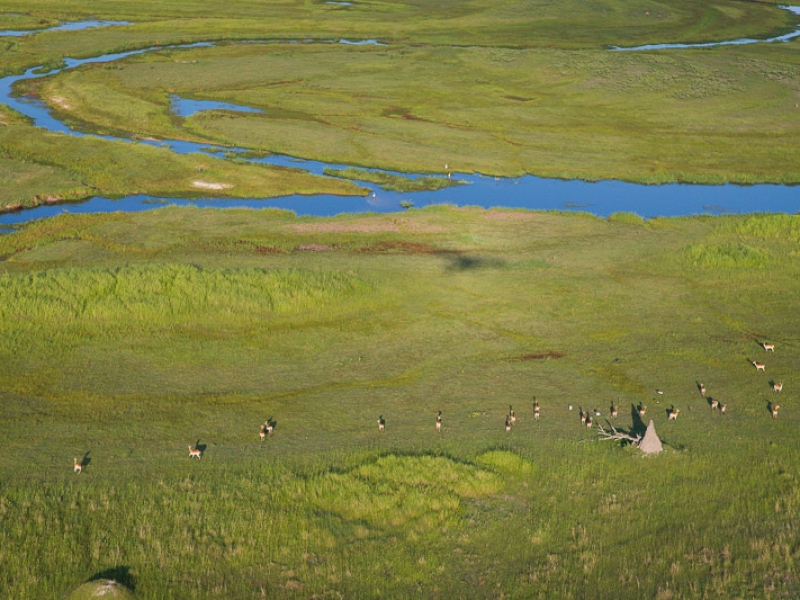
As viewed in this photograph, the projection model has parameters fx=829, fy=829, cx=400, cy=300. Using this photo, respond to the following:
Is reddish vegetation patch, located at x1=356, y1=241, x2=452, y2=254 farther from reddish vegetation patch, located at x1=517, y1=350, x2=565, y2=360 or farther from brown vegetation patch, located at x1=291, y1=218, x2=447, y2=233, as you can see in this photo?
reddish vegetation patch, located at x1=517, y1=350, x2=565, y2=360

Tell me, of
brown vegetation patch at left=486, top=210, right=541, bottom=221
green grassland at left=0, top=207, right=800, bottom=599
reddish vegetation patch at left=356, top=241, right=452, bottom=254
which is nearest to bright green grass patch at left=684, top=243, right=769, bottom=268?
green grassland at left=0, top=207, right=800, bottom=599

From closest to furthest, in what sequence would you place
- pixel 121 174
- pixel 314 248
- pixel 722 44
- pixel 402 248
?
pixel 314 248 < pixel 402 248 < pixel 121 174 < pixel 722 44

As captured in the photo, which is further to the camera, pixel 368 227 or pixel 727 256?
pixel 368 227

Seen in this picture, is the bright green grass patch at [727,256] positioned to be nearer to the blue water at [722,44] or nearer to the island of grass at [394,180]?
the island of grass at [394,180]

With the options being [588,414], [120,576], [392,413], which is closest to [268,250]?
[392,413]

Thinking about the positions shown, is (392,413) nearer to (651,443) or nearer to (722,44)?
(651,443)

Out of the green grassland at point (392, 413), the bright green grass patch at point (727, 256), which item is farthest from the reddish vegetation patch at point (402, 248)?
the bright green grass patch at point (727, 256)
